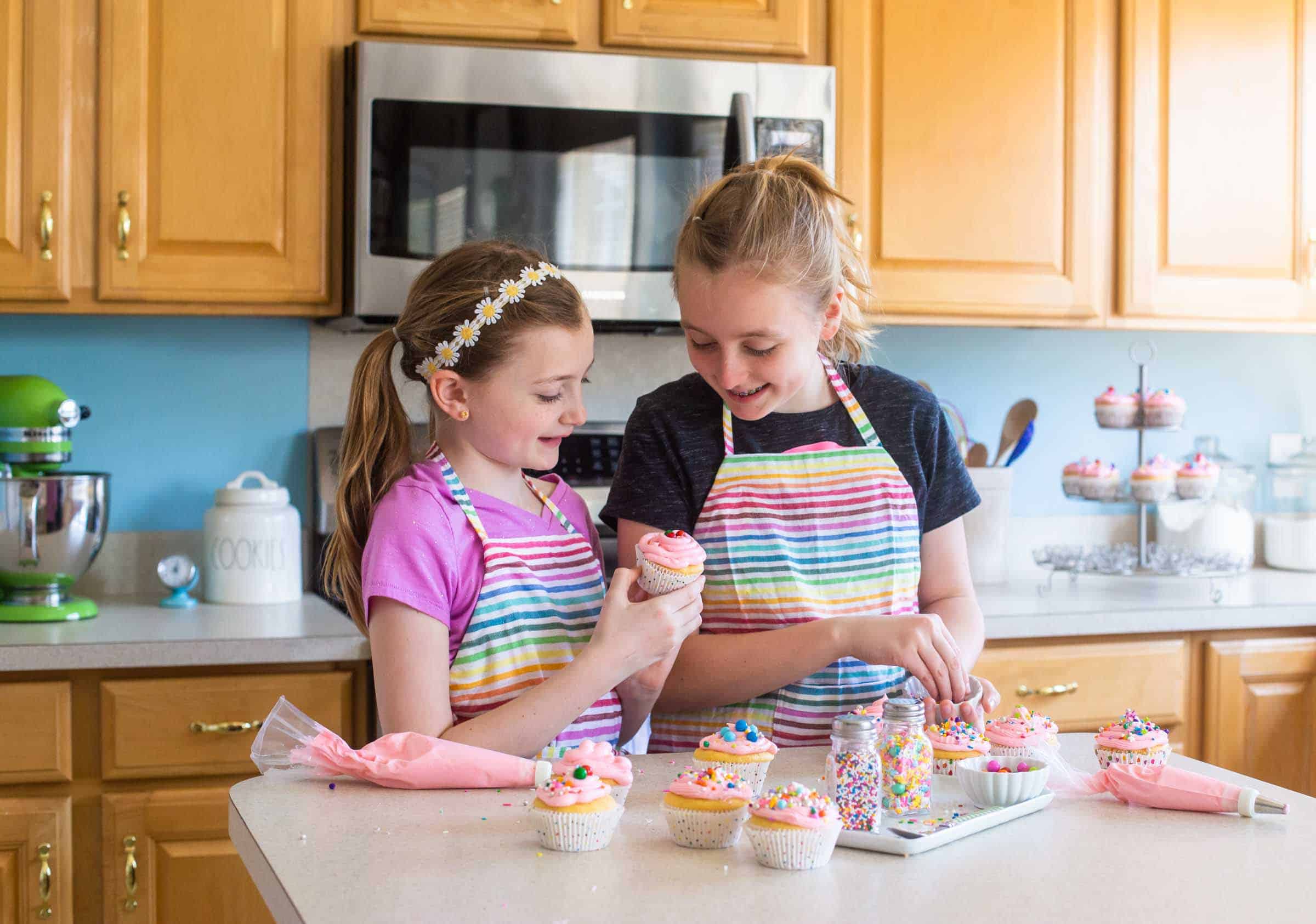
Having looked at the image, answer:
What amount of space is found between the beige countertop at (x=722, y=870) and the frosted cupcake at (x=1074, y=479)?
5.11 ft

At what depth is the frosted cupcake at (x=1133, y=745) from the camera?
3.64 feet

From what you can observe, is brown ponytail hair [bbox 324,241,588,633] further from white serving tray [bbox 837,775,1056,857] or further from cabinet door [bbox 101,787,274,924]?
cabinet door [bbox 101,787,274,924]

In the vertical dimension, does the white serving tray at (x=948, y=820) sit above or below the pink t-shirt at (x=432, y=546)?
below

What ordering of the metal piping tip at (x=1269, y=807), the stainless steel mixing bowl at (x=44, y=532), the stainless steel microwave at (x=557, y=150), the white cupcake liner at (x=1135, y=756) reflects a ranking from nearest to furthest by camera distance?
the metal piping tip at (x=1269, y=807) < the white cupcake liner at (x=1135, y=756) < the stainless steel mixing bowl at (x=44, y=532) < the stainless steel microwave at (x=557, y=150)

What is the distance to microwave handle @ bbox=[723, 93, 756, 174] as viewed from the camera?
231cm

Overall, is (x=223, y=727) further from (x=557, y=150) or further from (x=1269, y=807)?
(x=1269, y=807)

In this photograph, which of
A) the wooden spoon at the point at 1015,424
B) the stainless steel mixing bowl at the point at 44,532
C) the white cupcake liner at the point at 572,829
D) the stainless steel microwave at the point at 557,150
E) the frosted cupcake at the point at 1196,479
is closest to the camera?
the white cupcake liner at the point at 572,829

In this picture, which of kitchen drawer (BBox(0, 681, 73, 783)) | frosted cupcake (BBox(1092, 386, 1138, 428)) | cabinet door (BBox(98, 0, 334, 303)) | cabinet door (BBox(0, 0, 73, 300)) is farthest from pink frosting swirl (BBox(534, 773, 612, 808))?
frosted cupcake (BBox(1092, 386, 1138, 428))

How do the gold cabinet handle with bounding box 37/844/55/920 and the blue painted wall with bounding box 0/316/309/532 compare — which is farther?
the blue painted wall with bounding box 0/316/309/532

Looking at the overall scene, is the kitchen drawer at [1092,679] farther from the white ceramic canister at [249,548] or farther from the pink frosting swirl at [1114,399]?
the white ceramic canister at [249,548]

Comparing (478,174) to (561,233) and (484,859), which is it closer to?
(561,233)

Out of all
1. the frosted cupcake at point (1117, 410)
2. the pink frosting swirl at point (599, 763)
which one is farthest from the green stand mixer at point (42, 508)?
the frosted cupcake at point (1117, 410)

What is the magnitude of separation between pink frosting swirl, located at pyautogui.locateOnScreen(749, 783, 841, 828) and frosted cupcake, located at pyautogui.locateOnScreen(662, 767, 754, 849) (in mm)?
32

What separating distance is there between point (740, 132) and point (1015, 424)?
3.05ft
